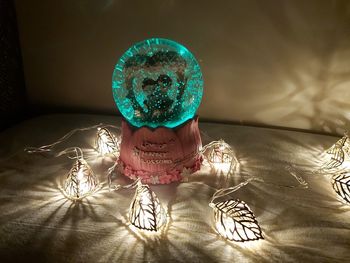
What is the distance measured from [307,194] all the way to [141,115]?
1.33ft

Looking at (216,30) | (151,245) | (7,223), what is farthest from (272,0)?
(7,223)

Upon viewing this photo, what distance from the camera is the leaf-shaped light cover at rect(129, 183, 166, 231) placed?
25.1 inches

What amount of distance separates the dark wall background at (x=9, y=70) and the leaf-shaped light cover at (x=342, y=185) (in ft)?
3.00

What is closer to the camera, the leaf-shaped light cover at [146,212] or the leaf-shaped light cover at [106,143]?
the leaf-shaped light cover at [146,212]

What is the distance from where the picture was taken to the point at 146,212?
0.64 m

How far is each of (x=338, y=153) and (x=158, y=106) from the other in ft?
1.51

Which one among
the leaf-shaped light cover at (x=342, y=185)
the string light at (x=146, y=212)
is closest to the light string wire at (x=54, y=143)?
the string light at (x=146, y=212)

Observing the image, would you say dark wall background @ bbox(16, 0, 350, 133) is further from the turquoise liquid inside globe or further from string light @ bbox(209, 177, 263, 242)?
string light @ bbox(209, 177, 263, 242)

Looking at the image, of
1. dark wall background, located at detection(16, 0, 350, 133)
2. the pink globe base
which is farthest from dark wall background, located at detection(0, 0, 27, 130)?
the pink globe base

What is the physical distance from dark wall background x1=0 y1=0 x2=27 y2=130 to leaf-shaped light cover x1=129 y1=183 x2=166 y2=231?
0.61 meters

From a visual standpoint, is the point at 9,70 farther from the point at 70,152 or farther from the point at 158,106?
the point at 158,106

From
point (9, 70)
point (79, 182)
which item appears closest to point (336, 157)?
point (79, 182)

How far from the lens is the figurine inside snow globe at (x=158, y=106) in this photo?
769mm

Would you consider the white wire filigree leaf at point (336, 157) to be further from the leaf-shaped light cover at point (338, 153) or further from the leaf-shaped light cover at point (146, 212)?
the leaf-shaped light cover at point (146, 212)
